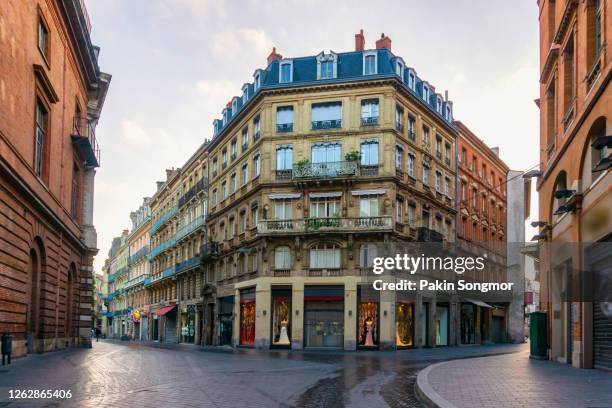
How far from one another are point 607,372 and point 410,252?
81.7 ft

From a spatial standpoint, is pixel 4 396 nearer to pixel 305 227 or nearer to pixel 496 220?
pixel 305 227

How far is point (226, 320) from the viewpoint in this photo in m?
47.3

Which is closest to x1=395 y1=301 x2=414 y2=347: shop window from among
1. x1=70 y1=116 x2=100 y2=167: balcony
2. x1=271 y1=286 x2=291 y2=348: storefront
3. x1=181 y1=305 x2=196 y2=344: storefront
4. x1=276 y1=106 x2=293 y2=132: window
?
x1=271 y1=286 x2=291 y2=348: storefront

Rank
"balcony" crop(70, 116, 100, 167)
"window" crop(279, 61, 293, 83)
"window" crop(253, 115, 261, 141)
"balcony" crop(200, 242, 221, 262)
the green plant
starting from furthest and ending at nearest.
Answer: "balcony" crop(200, 242, 221, 262) → "window" crop(253, 115, 261, 141) → "window" crop(279, 61, 293, 83) → the green plant → "balcony" crop(70, 116, 100, 167)

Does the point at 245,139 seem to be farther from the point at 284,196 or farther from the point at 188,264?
the point at 188,264

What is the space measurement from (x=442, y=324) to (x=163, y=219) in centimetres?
3373

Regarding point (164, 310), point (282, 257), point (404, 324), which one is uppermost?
point (282, 257)

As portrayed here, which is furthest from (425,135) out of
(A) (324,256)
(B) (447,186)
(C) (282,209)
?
(A) (324,256)

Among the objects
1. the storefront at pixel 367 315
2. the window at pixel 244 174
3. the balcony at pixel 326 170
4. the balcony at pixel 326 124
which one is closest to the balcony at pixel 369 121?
the balcony at pixel 326 124

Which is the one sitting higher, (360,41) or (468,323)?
(360,41)

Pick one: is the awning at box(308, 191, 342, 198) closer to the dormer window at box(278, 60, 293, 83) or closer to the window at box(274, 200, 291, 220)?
the window at box(274, 200, 291, 220)

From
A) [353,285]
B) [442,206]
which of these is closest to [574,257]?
[353,285]

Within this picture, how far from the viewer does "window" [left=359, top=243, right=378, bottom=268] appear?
3940cm

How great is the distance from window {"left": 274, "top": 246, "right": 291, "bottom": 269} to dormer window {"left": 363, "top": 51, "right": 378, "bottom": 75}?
11.5m
